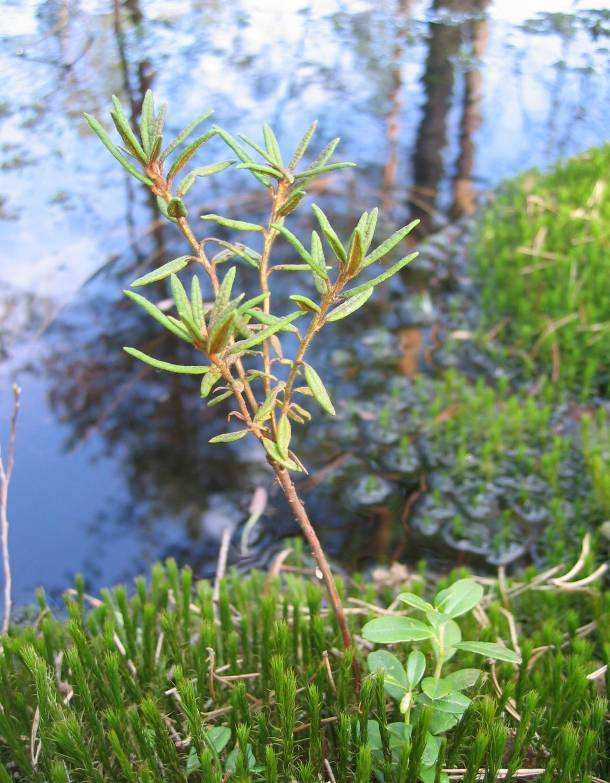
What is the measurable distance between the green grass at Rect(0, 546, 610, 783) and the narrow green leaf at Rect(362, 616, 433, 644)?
79 millimetres

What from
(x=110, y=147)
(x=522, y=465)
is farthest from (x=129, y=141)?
(x=522, y=465)

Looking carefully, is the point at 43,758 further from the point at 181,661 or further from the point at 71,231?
the point at 71,231

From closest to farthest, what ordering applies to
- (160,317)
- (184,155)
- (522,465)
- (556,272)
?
(160,317), (184,155), (522,465), (556,272)

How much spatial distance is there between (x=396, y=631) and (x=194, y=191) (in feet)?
16.2

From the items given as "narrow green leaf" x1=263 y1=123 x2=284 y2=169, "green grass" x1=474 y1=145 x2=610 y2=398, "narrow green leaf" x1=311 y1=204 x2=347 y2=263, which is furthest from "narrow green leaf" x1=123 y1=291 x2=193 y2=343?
"green grass" x1=474 y1=145 x2=610 y2=398

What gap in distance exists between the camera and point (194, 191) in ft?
18.8

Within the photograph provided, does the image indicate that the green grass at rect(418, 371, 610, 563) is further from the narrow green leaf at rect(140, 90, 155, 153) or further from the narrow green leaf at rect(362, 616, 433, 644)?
the narrow green leaf at rect(140, 90, 155, 153)

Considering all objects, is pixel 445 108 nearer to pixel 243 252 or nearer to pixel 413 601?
pixel 243 252

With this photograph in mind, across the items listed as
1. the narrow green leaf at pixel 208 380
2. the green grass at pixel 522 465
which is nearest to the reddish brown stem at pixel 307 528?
the narrow green leaf at pixel 208 380

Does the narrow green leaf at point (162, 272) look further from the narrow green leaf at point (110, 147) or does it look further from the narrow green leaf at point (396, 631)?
the narrow green leaf at point (396, 631)

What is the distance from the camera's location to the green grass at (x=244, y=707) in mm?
1295

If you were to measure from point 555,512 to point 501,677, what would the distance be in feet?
4.96

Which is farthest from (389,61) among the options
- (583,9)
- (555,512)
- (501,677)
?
(501,677)

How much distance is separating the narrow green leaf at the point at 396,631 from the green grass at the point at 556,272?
2.63 m
